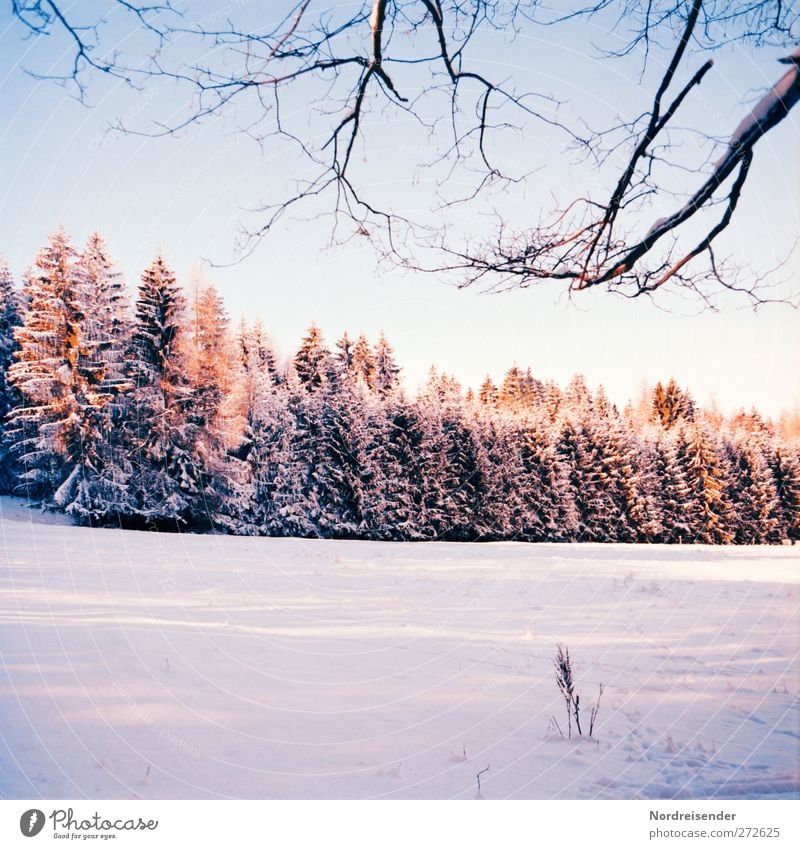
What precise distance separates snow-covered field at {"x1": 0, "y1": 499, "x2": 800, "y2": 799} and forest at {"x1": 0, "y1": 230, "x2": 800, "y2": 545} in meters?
4.68

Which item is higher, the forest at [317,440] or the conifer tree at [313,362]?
the conifer tree at [313,362]

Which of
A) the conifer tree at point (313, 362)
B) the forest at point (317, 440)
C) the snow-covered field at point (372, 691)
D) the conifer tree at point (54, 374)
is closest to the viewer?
the snow-covered field at point (372, 691)

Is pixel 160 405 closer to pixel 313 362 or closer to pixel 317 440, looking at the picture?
pixel 317 440

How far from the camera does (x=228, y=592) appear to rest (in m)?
7.28

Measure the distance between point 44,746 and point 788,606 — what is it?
379 inches

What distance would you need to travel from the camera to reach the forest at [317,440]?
407 inches

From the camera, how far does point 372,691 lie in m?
3.62

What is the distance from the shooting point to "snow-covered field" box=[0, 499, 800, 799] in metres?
2.53

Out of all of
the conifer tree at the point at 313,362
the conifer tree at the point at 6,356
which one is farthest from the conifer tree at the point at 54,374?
the conifer tree at the point at 313,362
